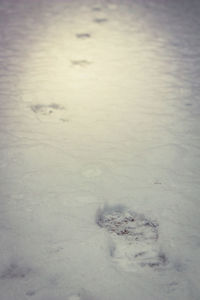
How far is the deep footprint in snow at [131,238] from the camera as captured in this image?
1.76m

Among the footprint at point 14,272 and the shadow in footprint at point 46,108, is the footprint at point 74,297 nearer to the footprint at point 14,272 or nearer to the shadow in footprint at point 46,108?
the footprint at point 14,272

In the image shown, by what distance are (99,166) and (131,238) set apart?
29.9 inches

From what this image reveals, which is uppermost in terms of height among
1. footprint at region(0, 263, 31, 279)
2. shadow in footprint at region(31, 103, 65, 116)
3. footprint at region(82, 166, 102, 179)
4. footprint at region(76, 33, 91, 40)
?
footprint at region(0, 263, 31, 279)

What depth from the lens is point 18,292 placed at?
1.58 meters

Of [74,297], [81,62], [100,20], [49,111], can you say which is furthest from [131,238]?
[100,20]

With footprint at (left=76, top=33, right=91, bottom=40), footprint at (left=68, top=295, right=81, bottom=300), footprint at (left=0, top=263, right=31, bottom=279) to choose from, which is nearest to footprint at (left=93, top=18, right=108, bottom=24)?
footprint at (left=76, top=33, right=91, bottom=40)

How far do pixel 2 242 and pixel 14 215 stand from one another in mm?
229

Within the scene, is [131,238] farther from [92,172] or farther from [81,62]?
[81,62]

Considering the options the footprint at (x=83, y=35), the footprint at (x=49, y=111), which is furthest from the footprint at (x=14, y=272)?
the footprint at (x=83, y=35)

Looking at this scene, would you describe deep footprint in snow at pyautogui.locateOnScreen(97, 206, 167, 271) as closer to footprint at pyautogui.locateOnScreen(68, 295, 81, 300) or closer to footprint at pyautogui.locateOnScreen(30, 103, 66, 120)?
footprint at pyautogui.locateOnScreen(68, 295, 81, 300)

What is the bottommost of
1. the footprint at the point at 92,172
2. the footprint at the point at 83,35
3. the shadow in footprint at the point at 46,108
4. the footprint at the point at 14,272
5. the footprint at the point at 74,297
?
the shadow in footprint at the point at 46,108

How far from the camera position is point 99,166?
8.27 ft

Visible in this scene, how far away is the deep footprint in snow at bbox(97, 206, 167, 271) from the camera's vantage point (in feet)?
5.76

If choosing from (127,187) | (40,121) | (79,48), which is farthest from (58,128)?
(79,48)
